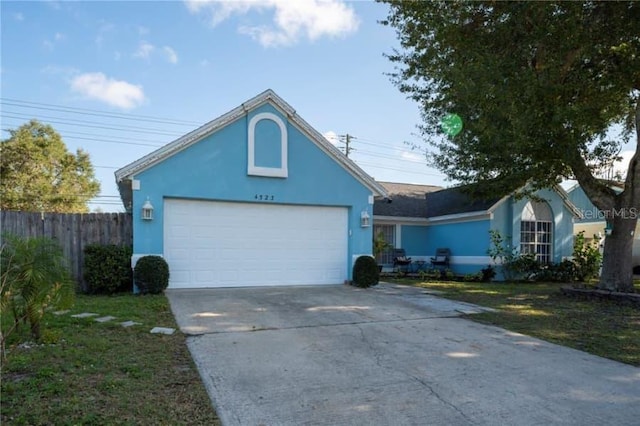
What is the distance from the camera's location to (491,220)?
16.2 m

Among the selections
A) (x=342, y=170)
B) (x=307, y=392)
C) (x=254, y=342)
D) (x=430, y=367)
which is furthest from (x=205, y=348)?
(x=342, y=170)

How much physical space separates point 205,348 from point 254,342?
68cm

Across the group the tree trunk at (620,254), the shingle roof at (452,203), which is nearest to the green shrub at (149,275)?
the shingle roof at (452,203)

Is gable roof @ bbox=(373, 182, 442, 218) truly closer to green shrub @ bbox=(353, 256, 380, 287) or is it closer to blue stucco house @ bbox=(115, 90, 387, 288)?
blue stucco house @ bbox=(115, 90, 387, 288)

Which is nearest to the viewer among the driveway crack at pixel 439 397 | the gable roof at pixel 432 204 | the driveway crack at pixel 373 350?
the driveway crack at pixel 439 397

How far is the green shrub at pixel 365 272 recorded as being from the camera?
11766 mm

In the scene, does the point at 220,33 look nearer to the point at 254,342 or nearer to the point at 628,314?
the point at 254,342

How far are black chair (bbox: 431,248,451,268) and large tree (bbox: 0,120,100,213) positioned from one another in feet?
74.8

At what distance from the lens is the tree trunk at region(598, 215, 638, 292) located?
34.8 ft

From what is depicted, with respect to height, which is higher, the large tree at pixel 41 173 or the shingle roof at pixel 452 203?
the large tree at pixel 41 173

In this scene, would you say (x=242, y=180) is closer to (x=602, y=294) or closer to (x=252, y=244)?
(x=252, y=244)

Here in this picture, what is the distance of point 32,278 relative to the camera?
4.77 m

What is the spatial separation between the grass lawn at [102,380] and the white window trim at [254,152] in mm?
5740

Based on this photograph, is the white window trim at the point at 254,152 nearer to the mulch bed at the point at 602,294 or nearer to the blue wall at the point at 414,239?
the mulch bed at the point at 602,294
